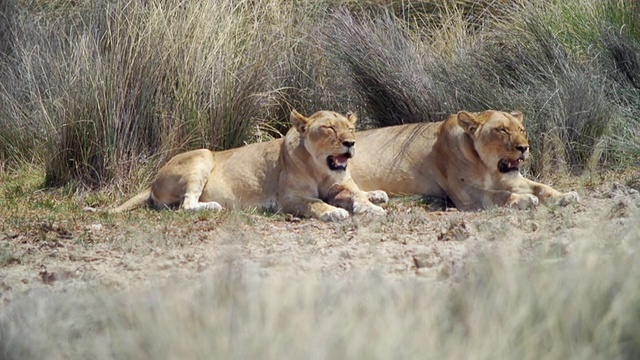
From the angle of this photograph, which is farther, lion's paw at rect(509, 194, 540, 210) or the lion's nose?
the lion's nose

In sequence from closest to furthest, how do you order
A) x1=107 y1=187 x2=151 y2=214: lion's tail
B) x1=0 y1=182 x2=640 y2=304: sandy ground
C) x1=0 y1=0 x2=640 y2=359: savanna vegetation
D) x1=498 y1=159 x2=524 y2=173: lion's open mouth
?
x1=0 y1=182 x2=640 y2=304: sandy ground → x1=0 y1=0 x2=640 y2=359: savanna vegetation → x1=498 y1=159 x2=524 y2=173: lion's open mouth → x1=107 y1=187 x2=151 y2=214: lion's tail

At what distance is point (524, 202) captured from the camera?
9.16 meters

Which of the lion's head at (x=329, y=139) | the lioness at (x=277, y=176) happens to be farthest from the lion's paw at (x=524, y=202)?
the lion's head at (x=329, y=139)

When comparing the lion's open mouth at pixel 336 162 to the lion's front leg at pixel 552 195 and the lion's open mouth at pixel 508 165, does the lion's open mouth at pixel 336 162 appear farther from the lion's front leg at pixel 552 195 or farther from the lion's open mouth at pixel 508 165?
the lion's front leg at pixel 552 195

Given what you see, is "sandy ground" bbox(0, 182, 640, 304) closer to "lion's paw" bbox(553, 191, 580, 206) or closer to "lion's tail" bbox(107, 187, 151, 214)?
"lion's paw" bbox(553, 191, 580, 206)

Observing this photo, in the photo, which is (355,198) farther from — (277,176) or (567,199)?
(567,199)

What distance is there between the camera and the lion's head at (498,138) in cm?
948

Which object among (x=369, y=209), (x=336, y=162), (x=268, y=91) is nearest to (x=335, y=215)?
(x=369, y=209)

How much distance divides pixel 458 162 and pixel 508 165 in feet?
1.49

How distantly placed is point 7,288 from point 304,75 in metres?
5.86

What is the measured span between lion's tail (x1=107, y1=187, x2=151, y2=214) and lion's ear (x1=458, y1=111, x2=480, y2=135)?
259 cm

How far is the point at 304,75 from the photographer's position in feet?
39.4

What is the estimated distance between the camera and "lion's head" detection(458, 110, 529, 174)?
948 cm

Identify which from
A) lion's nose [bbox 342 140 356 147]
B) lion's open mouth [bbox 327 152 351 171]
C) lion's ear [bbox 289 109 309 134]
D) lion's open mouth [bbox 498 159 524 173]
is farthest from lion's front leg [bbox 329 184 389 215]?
lion's open mouth [bbox 498 159 524 173]
